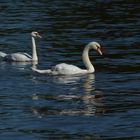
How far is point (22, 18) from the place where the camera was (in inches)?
1777

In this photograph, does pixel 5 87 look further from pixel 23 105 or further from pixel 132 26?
pixel 132 26

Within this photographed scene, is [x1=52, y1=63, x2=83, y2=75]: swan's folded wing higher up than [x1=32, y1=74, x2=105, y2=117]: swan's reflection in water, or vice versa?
[x1=52, y1=63, x2=83, y2=75]: swan's folded wing

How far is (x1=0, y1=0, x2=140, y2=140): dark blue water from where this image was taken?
1909 cm

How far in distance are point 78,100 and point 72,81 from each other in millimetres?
4106

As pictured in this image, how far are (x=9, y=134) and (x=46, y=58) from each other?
1381cm

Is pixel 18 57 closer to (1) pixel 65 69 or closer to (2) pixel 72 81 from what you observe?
(1) pixel 65 69

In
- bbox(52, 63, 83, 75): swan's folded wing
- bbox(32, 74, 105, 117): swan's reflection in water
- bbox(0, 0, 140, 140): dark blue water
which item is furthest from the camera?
bbox(52, 63, 83, 75): swan's folded wing

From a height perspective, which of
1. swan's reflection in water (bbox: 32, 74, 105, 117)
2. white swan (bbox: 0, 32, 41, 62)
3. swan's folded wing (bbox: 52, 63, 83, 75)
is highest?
white swan (bbox: 0, 32, 41, 62)

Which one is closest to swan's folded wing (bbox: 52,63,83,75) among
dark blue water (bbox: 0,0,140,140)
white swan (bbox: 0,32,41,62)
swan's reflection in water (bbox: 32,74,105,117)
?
dark blue water (bbox: 0,0,140,140)

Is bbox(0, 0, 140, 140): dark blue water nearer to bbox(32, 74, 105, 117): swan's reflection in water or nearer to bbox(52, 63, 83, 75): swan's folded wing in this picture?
bbox(32, 74, 105, 117): swan's reflection in water

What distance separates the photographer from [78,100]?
74.5 ft

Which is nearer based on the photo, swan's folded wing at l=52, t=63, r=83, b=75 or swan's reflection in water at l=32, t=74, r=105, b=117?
swan's reflection in water at l=32, t=74, r=105, b=117

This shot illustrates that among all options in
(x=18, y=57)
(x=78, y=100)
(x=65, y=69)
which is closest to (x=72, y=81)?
(x=65, y=69)

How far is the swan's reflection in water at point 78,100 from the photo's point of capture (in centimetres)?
2094
